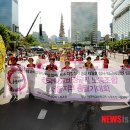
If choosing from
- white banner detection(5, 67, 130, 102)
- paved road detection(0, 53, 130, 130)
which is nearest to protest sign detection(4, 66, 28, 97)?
white banner detection(5, 67, 130, 102)

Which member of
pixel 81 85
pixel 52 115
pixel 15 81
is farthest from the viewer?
pixel 15 81

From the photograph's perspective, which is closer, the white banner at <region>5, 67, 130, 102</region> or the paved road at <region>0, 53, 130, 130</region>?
the paved road at <region>0, 53, 130, 130</region>

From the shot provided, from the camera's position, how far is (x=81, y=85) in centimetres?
1102

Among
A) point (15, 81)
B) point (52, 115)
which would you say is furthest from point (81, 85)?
point (15, 81)

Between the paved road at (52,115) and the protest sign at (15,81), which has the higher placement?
the protest sign at (15,81)

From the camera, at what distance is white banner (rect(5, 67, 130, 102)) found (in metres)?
10.7

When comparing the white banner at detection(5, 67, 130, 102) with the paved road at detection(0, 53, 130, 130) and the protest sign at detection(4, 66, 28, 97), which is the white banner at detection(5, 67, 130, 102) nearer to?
the protest sign at detection(4, 66, 28, 97)

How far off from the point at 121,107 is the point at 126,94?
21.0 inches

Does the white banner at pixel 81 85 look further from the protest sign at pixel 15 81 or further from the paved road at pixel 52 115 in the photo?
the paved road at pixel 52 115

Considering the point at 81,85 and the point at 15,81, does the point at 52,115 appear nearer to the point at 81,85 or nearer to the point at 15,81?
the point at 81,85

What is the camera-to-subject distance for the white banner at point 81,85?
1073 cm

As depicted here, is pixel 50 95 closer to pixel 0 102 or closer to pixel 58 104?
pixel 58 104

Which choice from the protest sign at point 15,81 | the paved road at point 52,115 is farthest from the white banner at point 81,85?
the paved road at point 52,115

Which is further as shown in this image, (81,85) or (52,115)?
(81,85)
